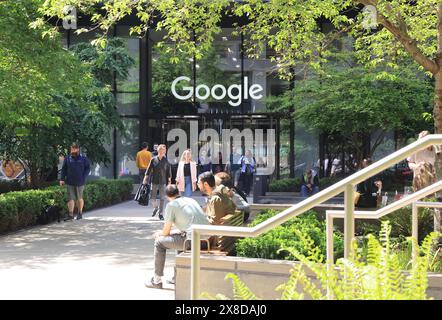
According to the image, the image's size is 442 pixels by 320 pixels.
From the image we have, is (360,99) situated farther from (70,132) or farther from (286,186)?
(70,132)

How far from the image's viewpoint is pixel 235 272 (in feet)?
20.3

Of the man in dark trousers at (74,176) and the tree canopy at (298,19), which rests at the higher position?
the tree canopy at (298,19)

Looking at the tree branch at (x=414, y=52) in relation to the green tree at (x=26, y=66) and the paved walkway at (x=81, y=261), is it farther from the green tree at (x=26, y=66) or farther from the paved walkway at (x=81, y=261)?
the green tree at (x=26, y=66)

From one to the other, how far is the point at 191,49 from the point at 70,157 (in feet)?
19.3

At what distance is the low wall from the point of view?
604 cm

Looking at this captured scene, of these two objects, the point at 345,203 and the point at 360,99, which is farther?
the point at 360,99

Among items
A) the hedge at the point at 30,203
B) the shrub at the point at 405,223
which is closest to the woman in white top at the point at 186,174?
the hedge at the point at 30,203

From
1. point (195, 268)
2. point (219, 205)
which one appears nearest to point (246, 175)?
point (219, 205)

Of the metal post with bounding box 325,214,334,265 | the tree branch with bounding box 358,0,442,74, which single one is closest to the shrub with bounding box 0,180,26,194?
the tree branch with bounding box 358,0,442,74

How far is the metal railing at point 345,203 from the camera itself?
3.85 meters

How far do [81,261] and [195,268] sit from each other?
5854 mm

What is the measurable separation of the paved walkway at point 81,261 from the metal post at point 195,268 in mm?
3013

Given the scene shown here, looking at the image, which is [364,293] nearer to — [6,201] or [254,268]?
[254,268]

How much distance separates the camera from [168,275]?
8508 millimetres
